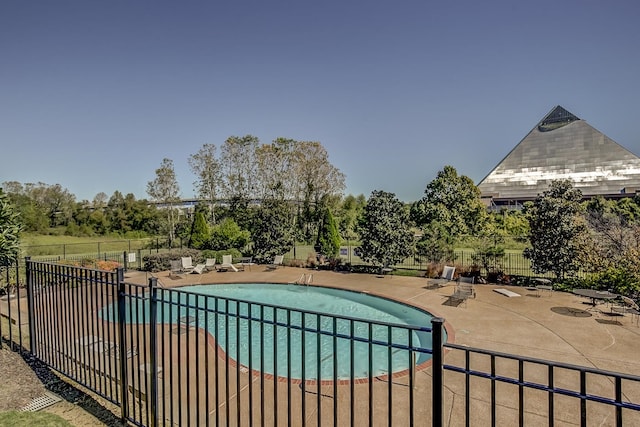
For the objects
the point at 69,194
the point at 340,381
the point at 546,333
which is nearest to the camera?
the point at 340,381

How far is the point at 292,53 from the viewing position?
47.1 ft

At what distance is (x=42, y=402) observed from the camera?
4.18 metres

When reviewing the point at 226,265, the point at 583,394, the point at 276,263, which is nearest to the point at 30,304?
the point at 583,394

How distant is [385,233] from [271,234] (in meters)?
6.35

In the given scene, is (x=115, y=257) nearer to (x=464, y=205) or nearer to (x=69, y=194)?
(x=464, y=205)

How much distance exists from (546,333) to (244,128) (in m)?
22.4

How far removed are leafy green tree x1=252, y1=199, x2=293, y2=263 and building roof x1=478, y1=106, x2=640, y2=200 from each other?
54141 millimetres

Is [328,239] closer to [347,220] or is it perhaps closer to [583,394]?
[347,220]

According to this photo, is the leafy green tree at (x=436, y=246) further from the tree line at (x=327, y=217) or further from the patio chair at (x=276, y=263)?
the patio chair at (x=276, y=263)

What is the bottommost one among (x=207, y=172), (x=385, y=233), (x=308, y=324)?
(x=308, y=324)

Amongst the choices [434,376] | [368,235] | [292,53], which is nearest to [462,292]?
[368,235]

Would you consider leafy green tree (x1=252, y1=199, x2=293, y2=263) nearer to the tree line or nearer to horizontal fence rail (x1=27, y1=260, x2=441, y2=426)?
the tree line

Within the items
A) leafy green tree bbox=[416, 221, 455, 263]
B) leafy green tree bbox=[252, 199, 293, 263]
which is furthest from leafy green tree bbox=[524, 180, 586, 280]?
leafy green tree bbox=[252, 199, 293, 263]

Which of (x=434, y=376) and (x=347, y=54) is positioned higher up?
(x=347, y=54)
